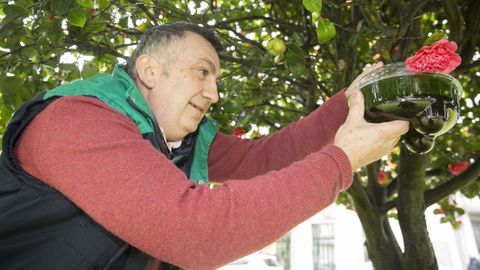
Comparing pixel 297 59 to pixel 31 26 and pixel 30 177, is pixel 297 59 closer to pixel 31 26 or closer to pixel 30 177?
pixel 30 177

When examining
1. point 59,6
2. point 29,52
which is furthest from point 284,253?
point 59,6

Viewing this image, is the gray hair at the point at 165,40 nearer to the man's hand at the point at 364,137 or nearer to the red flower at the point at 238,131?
the man's hand at the point at 364,137

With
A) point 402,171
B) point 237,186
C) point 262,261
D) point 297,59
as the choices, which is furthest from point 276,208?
point 262,261

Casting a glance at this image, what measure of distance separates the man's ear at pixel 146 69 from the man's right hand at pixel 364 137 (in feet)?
2.15

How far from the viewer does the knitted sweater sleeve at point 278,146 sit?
1.50 metres

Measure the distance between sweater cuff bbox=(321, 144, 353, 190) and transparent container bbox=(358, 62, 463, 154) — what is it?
22 centimetres

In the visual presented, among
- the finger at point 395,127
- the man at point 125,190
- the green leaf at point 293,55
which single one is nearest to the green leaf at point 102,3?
the man at point 125,190

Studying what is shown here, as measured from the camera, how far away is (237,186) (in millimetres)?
917

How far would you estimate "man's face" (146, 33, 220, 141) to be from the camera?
1.33m

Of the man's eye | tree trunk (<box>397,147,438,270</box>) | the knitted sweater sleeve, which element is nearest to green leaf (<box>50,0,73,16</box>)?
the man's eye

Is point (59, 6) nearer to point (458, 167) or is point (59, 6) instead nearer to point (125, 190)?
point (125, 190)

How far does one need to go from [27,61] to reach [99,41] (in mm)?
341

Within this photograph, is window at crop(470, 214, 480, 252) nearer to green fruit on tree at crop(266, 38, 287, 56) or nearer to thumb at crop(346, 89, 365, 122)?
green fruit on tree at crop(266, 38, 287, 56)

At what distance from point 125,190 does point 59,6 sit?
0.95 metres
